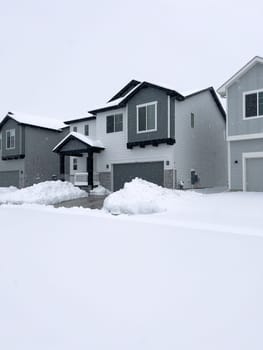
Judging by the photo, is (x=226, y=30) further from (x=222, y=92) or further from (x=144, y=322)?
(x=144, y=322)

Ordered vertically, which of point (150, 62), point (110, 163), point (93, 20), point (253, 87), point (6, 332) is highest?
point (150, 62)

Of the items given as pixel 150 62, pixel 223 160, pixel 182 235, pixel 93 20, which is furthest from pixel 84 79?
pixel 182 235

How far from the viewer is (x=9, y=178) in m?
26.0

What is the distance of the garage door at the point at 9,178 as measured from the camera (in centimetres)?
2534

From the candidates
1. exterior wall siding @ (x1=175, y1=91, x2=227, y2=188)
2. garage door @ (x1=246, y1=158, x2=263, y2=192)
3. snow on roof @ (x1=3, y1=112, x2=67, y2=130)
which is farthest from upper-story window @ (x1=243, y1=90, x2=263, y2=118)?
snow on roof @ (x1=3, y1=112, x2=67, y2=130)

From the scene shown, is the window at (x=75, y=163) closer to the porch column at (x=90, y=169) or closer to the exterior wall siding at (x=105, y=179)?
the exterior wall siding at (x=105, y=179)

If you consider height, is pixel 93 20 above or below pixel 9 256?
above

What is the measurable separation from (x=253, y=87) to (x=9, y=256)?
1454 centimetres

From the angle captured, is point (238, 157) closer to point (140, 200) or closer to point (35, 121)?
point (140, 200)

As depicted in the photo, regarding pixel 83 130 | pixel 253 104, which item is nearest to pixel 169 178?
pixel 253 104

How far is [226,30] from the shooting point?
76000 millimetres

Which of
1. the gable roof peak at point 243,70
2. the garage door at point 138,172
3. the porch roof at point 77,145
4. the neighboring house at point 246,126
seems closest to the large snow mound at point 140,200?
the neighboring house at point 246,126

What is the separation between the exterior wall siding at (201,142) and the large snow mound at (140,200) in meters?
4.87

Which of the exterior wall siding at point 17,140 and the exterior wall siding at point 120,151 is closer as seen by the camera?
the exterior wall siding at point 120,151
